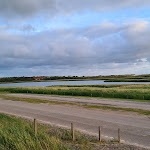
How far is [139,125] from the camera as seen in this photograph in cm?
1278

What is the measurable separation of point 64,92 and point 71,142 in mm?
33409

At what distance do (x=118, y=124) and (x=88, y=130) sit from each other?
8.32 feet

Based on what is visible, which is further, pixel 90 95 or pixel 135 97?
pixel 90 95

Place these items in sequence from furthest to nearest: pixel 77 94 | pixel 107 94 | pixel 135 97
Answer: pixel 77 94
pixel 107 94
pixel 135 97

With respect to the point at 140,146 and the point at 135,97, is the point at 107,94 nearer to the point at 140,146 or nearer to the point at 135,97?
the point at 135,97

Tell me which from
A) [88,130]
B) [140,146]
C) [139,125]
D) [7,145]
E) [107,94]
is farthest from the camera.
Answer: [107,94]

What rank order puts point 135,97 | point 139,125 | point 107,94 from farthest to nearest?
point 107,94 → point 135,97 → point 139,125

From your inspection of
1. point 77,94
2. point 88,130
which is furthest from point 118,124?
point 77,94

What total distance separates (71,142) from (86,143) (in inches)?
27.6

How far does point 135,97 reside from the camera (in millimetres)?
31359

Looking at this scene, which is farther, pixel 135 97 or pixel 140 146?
pixel 135 97

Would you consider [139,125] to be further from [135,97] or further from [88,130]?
[135,97]

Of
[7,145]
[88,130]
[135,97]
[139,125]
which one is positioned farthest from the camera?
[135,97]

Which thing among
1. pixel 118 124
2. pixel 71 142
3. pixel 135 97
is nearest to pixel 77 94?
pixel 135 97
